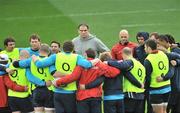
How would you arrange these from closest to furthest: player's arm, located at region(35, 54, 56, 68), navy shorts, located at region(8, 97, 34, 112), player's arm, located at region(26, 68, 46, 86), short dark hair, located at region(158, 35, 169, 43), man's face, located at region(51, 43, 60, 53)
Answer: player's arm, located at region(35, 54, 56, 68)
player's arm, located at region(26, 68, 46, 86)
navy shorts, located at region(8, 97, 34, 112)
short dark hair, located at region(158, 35, 169, 43)
man's face, located at region(51, 43, 60, 53)

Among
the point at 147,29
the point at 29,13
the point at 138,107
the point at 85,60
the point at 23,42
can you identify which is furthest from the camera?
the point at 29,13

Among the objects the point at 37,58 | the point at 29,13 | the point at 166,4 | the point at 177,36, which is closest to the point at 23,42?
the point at 29,13

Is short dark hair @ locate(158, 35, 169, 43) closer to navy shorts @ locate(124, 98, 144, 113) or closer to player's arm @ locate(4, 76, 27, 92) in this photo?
navy shorts @ locate(124, 98, 144, 113)

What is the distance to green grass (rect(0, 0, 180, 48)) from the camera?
836 inches

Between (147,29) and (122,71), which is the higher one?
(147,29)

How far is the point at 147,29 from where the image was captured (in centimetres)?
2159

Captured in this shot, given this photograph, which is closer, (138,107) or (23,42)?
(138,107)

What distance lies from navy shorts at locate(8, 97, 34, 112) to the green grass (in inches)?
333

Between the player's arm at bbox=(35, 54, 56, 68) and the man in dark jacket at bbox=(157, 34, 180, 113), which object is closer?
the player's arm at bbox=(35, 54, 56, 68)

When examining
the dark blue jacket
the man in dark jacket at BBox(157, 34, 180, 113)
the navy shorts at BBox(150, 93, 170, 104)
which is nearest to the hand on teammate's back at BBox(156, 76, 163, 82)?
the dark blue jacket

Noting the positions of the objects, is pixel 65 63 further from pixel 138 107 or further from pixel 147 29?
pixel 147 29

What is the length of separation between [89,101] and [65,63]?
84 centimetres

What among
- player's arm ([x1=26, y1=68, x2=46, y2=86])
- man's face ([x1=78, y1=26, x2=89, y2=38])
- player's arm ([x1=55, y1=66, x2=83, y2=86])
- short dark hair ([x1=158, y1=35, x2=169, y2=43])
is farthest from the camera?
man's face ([x1=78, y1=26, x2=89, y2=38])

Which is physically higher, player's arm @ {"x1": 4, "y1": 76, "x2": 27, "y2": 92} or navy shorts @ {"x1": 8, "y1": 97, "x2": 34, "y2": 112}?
player's arm @ {"x1": 4, "y1": 76, "x2": 27, "y2": 92}
